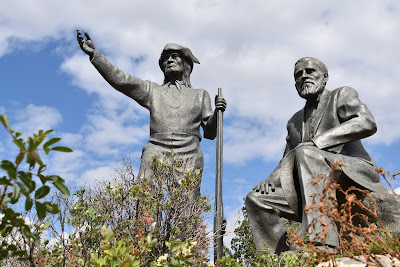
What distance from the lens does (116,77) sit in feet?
22.6

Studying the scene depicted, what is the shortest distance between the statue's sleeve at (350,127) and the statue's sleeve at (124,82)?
266 cm

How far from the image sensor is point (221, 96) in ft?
21.6

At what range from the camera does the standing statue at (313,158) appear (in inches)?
200

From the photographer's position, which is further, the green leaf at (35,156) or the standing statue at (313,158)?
the standing statue at (313,158)

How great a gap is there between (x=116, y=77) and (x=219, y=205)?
240 cm

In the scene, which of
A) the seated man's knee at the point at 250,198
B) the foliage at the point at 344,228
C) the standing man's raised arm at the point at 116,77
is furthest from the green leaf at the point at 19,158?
the standing man's raised arm at the point at 116,77

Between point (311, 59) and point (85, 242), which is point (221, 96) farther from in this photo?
point (85, 242)

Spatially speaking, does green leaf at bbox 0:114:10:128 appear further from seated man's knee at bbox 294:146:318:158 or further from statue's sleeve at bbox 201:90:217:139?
statue's sleeve at bbox 201:90:217:139

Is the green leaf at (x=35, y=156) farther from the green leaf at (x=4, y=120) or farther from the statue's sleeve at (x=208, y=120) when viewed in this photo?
the statue's sleeve at (x=208, y=120)

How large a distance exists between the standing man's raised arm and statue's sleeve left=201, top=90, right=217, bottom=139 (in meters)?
0.79

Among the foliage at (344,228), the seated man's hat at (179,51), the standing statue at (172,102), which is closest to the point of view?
the foliage at (344,228)

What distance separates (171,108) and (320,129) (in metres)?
2.12

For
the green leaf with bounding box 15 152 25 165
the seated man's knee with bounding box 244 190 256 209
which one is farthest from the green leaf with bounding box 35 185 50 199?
the seated man's knee with bounding box 244 190 256 209

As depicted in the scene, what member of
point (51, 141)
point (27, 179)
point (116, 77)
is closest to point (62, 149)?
point (51, 141)
